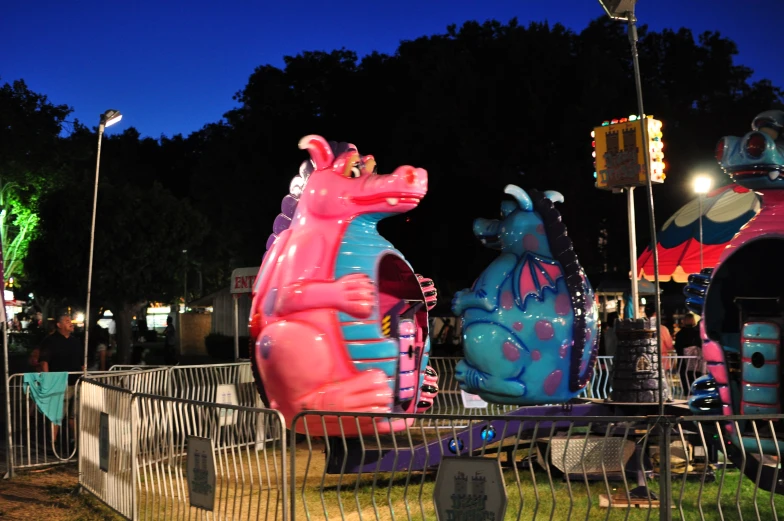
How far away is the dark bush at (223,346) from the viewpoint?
31.8 m

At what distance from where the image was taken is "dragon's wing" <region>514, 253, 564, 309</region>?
9.45 metres

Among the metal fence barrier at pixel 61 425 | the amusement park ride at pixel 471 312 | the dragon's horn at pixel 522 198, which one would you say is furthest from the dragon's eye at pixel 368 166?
the metal fence barrier at pixel 61 425

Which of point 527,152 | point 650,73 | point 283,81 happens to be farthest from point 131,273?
point 650,73

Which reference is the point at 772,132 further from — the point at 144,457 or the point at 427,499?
the point at 144,457

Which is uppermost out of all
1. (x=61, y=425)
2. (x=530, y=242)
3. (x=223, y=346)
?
(x=530, y=242)

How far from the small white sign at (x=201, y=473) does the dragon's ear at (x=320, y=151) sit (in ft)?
12.5

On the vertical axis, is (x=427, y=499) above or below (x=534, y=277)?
below

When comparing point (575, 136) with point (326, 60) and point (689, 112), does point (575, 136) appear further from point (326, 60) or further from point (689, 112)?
point (326, 60)

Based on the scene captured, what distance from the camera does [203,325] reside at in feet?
133

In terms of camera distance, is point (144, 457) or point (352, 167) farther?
point (352, 167)

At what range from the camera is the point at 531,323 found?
9.38 m

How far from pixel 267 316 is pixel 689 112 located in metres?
23.9

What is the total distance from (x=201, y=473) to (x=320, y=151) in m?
4.07

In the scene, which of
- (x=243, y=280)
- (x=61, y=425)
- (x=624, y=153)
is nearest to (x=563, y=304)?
(x=624, y=153)
